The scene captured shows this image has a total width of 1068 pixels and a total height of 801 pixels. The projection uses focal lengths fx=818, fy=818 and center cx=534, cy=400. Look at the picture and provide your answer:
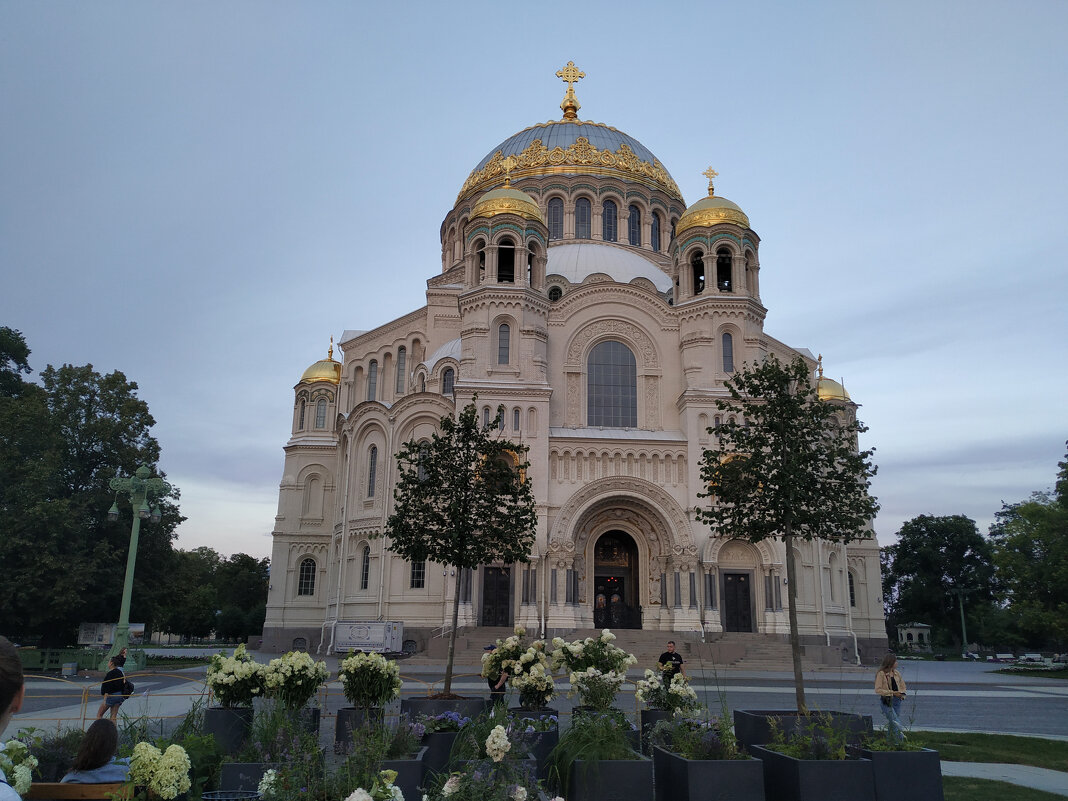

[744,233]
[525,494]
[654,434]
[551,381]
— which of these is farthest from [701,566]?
[525,494]

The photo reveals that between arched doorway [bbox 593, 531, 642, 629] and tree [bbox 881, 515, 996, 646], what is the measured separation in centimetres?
4603

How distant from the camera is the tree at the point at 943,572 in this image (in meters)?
70.4

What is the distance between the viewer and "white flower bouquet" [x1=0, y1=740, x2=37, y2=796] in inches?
196


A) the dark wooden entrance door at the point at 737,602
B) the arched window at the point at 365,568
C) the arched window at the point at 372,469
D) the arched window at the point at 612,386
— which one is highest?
the arched window at the point at 612,386

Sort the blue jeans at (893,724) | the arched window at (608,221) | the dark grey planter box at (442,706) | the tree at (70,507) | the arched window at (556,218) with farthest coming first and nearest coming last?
the arched window at (608,221), the arched window at (556,218), the tree at (70,507), the dark grey planter box at (442,706), the blue jeans at (893,724)

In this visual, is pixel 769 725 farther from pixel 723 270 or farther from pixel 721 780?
pixel 723 270

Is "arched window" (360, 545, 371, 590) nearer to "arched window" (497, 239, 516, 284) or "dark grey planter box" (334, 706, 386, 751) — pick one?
"arched window" (497, 239, 516, 284)

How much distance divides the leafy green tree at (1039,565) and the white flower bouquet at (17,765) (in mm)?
37262

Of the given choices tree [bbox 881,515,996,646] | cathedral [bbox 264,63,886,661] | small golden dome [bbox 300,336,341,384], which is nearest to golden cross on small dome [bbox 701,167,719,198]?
cathedral [bbox 264,63,886,661]

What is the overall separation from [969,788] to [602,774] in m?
4.81

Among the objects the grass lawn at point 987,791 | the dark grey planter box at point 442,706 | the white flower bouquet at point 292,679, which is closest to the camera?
the grass lawn at point 987,791

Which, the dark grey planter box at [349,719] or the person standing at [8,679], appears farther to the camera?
the dark grey planter box at [349,719]

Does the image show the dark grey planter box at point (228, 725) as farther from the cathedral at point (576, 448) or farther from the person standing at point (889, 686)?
the cathedral at point (576, 448)

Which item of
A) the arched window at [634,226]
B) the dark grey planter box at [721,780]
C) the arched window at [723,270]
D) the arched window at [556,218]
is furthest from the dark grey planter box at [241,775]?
the arched window at [634,226]
